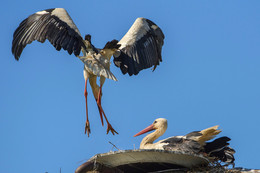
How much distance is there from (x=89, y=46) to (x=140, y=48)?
1.21m

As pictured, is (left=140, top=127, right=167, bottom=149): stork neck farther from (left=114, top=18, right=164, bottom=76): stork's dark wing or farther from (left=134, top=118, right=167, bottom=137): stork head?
(left=114, top=18, right=164, bottom=76): stork's dark wing

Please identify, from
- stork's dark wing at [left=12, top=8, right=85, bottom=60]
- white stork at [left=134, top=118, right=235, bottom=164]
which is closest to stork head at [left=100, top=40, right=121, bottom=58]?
stork's dark wing at [left=12, top=8, right=85, bottom=60]

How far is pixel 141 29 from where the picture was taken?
39.3 feet

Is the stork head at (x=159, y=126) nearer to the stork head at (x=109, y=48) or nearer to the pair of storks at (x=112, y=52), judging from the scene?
the pair of storks at (x=112, y=52)

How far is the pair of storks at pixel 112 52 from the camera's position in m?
10.4

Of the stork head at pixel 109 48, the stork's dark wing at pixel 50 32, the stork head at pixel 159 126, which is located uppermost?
the stork's dark wing at pixel 50 32

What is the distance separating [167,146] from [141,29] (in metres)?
2.74

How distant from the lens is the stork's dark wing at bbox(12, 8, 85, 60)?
10578mm

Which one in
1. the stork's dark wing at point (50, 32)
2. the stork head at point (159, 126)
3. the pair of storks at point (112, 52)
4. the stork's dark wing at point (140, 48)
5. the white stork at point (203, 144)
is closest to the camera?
the white stork at point (203, 144)

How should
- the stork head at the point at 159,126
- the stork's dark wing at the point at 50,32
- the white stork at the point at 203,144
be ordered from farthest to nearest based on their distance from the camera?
the stork head at the point at 159,126 < the stork's dark wing at the point at 50,32 < the white stork at the point at 203,144

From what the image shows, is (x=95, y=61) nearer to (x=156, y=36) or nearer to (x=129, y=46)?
(x=129, y=46)

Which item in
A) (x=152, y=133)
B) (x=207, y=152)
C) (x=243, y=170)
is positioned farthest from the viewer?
(x=152, y=133)

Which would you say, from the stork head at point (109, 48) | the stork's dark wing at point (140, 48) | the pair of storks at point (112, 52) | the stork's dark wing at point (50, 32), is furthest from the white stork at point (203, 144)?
the stork's dark wing at point (50, 32)

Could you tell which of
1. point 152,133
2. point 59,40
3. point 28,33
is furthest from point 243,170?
point 28,33
